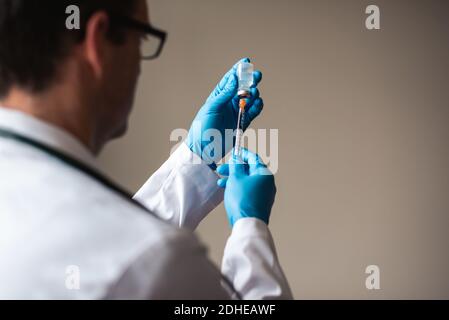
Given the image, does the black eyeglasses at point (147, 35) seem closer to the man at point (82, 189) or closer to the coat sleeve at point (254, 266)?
the man at point (82, 189)

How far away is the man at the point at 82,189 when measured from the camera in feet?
1.64

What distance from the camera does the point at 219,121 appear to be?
1.19 metres

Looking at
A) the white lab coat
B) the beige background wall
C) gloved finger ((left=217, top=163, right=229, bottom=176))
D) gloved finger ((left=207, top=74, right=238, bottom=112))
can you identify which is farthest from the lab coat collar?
the beige background wall

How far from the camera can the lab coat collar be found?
548 millimetres

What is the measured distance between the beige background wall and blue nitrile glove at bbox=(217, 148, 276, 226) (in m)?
1.26

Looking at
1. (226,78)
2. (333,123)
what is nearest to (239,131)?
(226,78)

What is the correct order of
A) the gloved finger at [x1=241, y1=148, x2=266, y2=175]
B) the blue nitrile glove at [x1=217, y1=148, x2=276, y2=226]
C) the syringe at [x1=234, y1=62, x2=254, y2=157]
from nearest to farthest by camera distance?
the blue nitrile glove at [x1=217, y1=148, x2=276, y2=226]
the gloved finger at [x1=241, y1=148, x2=266, y2=175]
the syringe at [x1=234, y1=62, x2=254, y2=157]

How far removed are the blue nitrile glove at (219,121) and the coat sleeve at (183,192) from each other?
0.05m

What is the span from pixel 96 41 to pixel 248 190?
1.35 feet

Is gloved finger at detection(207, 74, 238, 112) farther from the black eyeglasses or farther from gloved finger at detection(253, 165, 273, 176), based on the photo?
the black eyeglasses

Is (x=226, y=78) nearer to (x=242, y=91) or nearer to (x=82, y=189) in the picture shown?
(x=242, y=91)

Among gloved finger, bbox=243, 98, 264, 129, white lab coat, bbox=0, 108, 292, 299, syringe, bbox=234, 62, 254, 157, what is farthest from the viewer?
gloved finger, bbox=243, 98, 264, 129

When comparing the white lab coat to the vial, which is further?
the vial
